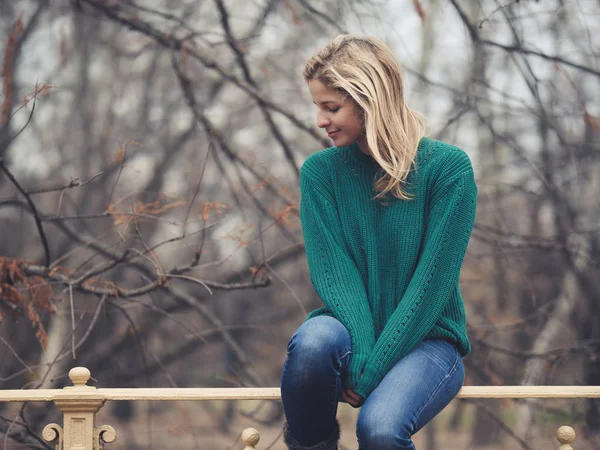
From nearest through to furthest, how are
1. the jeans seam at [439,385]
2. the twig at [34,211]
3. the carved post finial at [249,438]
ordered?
1. the jeans seam at [439,385]
2. the carved post finial at [249,438]
3. the twig at [34,211]

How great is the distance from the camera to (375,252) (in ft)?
7.55

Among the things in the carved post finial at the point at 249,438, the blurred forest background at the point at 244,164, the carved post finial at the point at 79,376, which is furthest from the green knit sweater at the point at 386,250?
the blurred forest background at the point at 244,164

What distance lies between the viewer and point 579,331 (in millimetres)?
7117

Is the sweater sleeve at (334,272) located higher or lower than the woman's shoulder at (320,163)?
lower

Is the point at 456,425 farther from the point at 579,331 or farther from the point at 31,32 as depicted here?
the point at 31,32

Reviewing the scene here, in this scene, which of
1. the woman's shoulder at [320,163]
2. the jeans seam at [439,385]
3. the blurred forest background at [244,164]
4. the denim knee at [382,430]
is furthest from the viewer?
the blurred forest background at [244,164]

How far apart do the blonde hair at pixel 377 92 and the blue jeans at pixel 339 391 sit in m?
0.45

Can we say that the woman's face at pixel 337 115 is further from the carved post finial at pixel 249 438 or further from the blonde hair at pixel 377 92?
the carved post finial at pixel 249 438

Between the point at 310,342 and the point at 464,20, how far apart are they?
2214 millimetres

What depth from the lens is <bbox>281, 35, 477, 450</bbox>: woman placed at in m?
2.06

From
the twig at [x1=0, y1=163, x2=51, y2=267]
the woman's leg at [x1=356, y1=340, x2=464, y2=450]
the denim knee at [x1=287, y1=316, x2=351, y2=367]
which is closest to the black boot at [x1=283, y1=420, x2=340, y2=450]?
the woman's leg at [x1=356, y1=340, x2=464, y2=450]

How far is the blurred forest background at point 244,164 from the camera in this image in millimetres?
4008

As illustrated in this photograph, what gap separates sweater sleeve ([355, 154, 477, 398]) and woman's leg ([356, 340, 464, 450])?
0.13 ft

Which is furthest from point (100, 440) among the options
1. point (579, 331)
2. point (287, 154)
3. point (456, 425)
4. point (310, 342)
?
point (456, 425)
